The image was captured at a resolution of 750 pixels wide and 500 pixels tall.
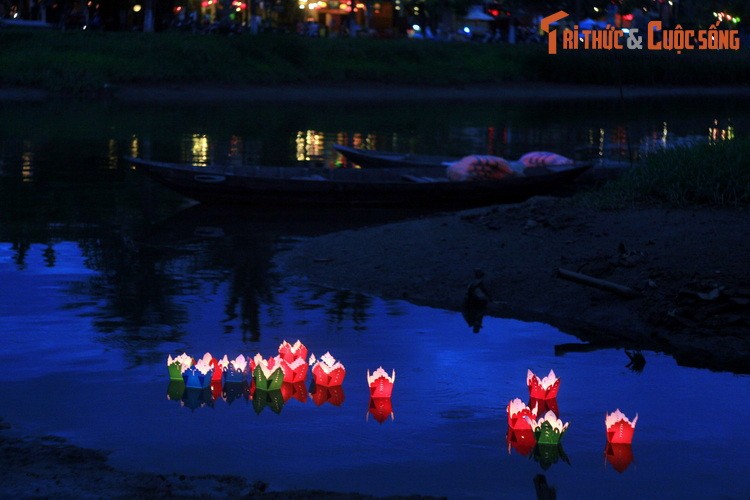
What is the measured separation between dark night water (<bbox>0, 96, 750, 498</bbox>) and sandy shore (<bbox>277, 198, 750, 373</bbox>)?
0.41m

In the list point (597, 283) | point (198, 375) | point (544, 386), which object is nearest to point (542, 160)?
point (597, 283)

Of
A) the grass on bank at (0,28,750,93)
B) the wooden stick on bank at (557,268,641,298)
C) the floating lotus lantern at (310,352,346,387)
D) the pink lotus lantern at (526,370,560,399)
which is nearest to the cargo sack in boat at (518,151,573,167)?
the wooden stick on bank at (557,268,641,298)

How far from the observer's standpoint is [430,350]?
1105 cm

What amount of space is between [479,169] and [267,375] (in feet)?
40.4

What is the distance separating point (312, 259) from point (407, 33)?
62.9 metres

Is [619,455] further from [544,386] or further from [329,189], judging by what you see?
[329,189]

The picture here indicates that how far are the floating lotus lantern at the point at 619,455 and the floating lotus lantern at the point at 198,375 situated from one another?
2856mm

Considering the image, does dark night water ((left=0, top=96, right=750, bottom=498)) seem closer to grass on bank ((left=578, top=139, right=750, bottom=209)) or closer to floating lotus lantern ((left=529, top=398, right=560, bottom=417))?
floating lotus lantern ((left=529, top=398, right=560, bottom=417))

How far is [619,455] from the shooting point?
26.8 feet

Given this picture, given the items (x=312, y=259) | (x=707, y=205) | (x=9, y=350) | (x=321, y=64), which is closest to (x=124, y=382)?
(x=9, y=350)

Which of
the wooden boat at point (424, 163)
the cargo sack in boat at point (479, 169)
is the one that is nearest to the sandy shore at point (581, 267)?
the cargo sack in boat at point (479, 169)

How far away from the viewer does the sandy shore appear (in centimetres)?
1138

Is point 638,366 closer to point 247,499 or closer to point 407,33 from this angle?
point 247,499

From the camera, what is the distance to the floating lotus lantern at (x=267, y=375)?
30.0ft
